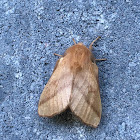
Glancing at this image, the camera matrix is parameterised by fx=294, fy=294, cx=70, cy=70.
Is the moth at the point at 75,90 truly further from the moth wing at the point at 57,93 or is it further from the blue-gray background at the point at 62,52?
the blue-gray background at the point at 62,52

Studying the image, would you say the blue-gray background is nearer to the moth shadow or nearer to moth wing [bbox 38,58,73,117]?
the moth shadow

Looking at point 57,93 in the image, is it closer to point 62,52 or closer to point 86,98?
point 86,98

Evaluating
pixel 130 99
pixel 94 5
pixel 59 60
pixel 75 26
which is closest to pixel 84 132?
pixel 130 99

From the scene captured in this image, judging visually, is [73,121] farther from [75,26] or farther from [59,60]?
[75,26]

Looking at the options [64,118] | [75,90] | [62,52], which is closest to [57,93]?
[75,90]

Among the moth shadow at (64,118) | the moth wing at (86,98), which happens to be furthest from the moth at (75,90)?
the moth shadow at (64,118)

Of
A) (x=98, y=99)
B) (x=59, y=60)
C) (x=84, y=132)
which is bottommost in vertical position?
(x=84, y=132)

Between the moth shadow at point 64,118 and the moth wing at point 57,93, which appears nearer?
the moth wing at point 57,93
